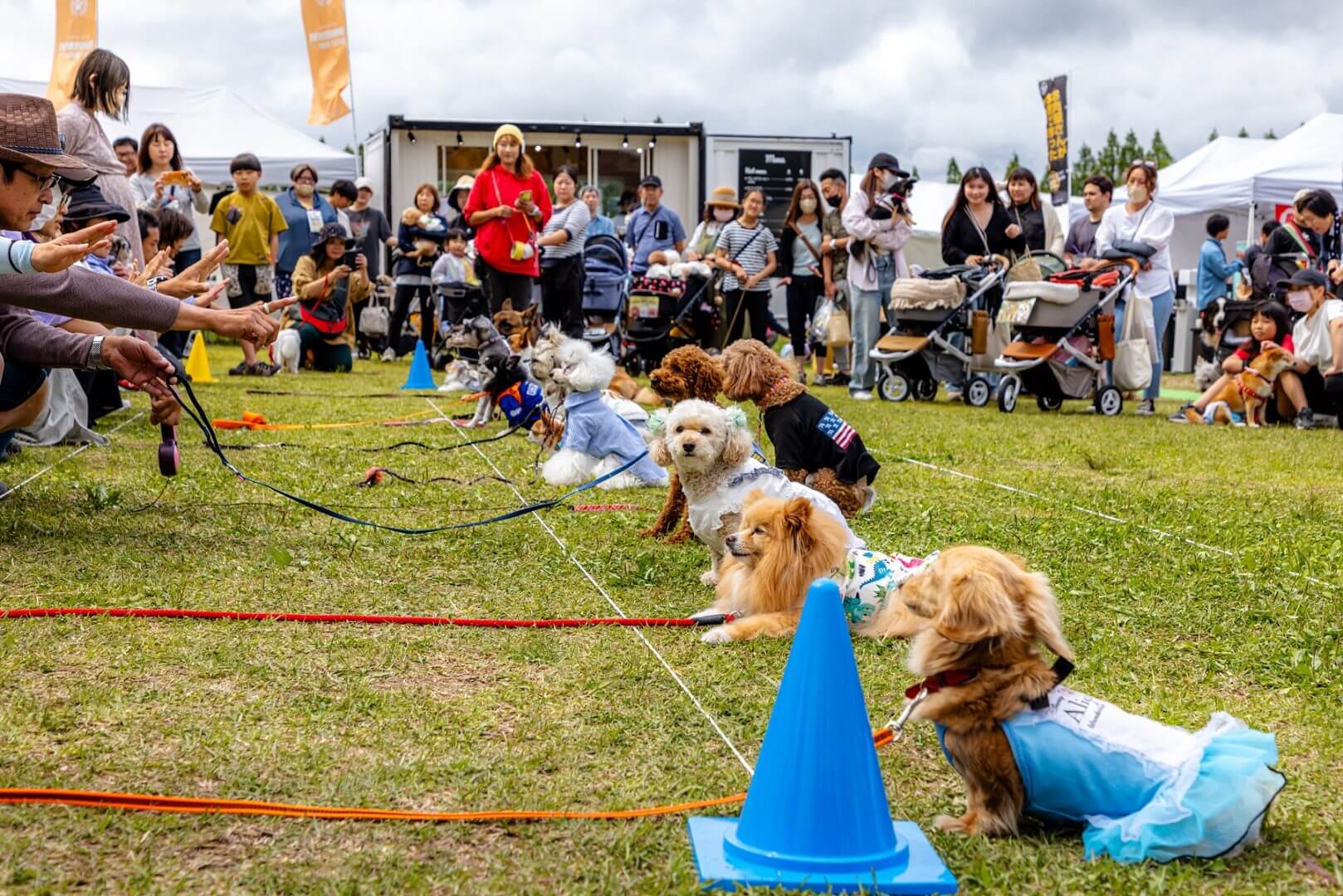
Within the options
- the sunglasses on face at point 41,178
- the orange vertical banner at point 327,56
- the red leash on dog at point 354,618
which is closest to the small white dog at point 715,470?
the red leash on dog at point 354,618

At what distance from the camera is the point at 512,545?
519cm

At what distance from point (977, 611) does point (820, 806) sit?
51cm

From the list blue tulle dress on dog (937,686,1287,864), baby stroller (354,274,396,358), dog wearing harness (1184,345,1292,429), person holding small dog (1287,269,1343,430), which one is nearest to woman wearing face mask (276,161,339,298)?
baby stroller (354,274,396,358)

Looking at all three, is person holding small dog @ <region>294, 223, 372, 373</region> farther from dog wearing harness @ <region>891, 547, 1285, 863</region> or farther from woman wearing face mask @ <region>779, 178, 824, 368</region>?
dog wearing harness @ <region>891, 547, 1285, 863</region>

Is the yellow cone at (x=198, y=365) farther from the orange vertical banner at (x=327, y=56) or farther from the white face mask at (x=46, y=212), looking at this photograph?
the orange vertical banner at (x=327, y=56)

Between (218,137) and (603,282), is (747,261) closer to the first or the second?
(603,282)

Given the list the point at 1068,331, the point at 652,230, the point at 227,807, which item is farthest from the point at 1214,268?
the point at 227,807

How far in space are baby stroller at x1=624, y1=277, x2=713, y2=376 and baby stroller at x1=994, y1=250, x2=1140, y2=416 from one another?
3604 mm

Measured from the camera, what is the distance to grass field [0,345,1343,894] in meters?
2.35

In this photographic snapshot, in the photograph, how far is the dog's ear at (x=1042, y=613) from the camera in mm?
2529

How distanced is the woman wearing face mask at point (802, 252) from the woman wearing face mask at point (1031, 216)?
7.00ft

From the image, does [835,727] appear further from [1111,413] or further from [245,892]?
[1111,413]

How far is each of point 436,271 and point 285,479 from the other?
8992 millimetres

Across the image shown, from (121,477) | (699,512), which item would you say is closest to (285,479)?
(121,477)
